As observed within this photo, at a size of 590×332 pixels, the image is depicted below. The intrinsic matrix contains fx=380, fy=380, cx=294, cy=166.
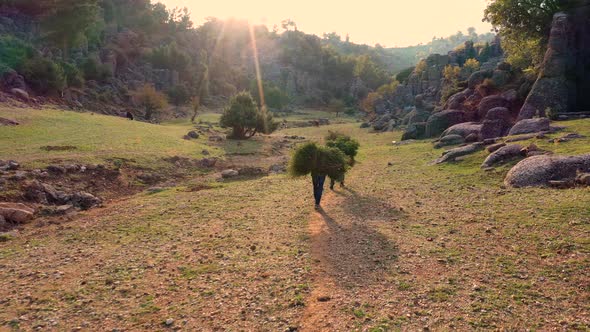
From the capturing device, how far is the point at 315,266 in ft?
43.2

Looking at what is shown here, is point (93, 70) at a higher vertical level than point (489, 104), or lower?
higher

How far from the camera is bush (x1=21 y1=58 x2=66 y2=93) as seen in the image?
194 ft

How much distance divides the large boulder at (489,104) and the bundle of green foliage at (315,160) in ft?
104

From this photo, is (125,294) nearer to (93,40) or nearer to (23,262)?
(23,262)

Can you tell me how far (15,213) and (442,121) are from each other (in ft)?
150

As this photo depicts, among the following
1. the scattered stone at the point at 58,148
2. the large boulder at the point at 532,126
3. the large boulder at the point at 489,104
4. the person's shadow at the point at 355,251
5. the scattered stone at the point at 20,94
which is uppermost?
the scattered stone at the point at 20,94

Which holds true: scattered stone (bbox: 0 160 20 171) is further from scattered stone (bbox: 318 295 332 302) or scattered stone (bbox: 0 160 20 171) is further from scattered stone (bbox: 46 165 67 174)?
scattered stone (bbox: 318 295 332 302)

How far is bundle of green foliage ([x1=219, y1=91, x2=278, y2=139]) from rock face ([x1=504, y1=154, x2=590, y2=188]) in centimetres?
3925

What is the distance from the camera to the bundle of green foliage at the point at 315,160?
68.4 ft

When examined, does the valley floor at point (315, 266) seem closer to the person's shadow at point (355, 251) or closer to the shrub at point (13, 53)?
the person's shadow at point (355, 251)

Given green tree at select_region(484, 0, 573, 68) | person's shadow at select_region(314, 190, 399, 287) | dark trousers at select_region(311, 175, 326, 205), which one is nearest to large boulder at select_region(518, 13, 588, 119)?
green tree at select_region(484, 0, 573, 68)

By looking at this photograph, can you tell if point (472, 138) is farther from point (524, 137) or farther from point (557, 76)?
point (557, 76)

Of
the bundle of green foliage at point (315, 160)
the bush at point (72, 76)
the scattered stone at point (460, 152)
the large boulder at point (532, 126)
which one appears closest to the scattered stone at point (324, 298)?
the bundle of green foliage at point (315, 160)

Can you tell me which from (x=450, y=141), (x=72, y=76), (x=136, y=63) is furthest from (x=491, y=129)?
(x=136, y=63)
